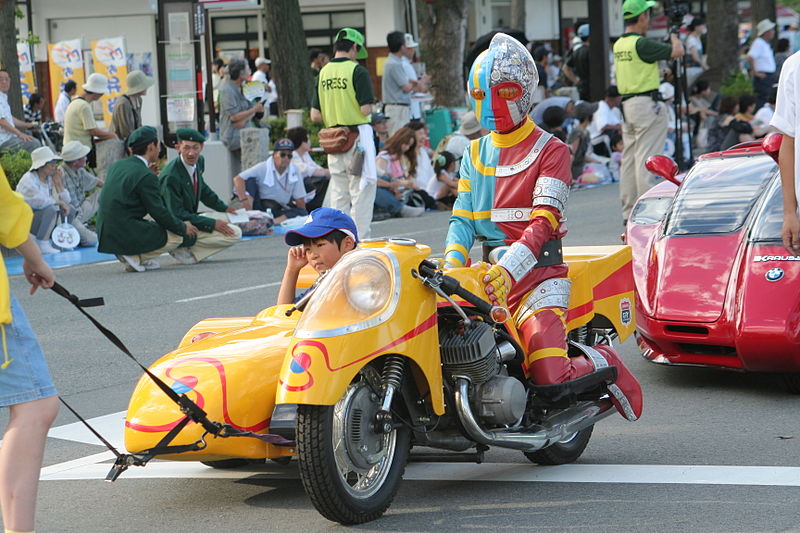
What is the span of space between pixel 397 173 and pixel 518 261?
45.7 feet

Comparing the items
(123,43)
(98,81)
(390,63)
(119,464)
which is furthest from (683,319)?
(123,43)

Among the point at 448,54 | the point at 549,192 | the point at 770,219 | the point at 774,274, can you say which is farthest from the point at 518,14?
the point at 549,192

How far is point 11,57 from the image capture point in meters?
21.5

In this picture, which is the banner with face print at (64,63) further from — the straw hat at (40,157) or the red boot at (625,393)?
the red boot at (625,393)

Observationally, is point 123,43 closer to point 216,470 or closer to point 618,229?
point 618,229

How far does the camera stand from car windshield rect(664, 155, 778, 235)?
7977mm

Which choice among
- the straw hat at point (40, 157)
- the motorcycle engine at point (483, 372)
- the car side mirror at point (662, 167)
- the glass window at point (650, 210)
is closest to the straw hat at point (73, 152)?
the straw hat at point (40, 157)

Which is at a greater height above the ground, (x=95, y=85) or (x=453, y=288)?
(x=95, y=85)

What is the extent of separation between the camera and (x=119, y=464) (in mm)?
4812

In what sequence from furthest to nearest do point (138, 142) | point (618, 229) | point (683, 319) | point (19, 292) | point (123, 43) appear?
point (123, 43), point (618, 229), point (138, 142), point (19, 292), point (683, 319)

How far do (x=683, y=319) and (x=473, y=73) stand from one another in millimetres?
2312

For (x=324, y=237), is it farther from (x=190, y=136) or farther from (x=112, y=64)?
(x=112, y=64)

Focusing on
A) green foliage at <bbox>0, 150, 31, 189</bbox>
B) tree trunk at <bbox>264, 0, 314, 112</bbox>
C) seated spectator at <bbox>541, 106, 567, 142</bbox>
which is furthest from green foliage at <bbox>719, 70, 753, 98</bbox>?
green foliage at <bbox>0, 150, 31, 189</bbox>

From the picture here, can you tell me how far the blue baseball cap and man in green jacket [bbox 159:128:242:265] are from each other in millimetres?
8536
